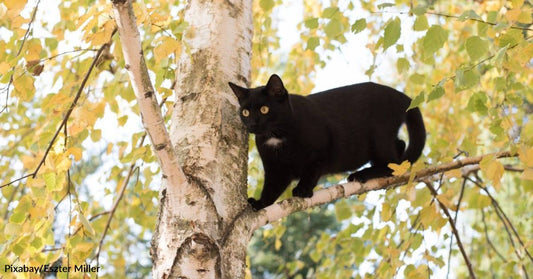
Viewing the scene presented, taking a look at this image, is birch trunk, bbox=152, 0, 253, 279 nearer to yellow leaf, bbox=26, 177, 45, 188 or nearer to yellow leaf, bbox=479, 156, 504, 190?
yellow leaf, bbox=26, 177, 45, 188

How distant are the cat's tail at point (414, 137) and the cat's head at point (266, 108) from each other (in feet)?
2.98

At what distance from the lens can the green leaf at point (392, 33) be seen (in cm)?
186

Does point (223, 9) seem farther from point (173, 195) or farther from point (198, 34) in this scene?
point (173, 195)

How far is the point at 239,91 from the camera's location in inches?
84.6

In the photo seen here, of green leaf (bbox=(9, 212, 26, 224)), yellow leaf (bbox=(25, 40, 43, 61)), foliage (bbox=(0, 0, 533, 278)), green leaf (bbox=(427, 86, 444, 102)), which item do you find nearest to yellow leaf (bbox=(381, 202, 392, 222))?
foliage (bbox=(0, 0, 533, 278))

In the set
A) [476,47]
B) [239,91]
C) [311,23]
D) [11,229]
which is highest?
[311,23]

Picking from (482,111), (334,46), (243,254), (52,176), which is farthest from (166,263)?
(334,46)

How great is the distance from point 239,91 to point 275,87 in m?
0.43

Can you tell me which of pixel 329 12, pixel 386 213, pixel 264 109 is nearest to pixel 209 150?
pixel 264 109

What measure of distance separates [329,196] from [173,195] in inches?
30.3

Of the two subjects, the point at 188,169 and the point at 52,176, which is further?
the point at 52,176

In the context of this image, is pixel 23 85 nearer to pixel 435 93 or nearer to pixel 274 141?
pixel 274 141

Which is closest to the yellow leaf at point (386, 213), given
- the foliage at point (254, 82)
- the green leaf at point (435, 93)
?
the foliage at point (254, 82)

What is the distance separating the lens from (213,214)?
1604 millimetres
